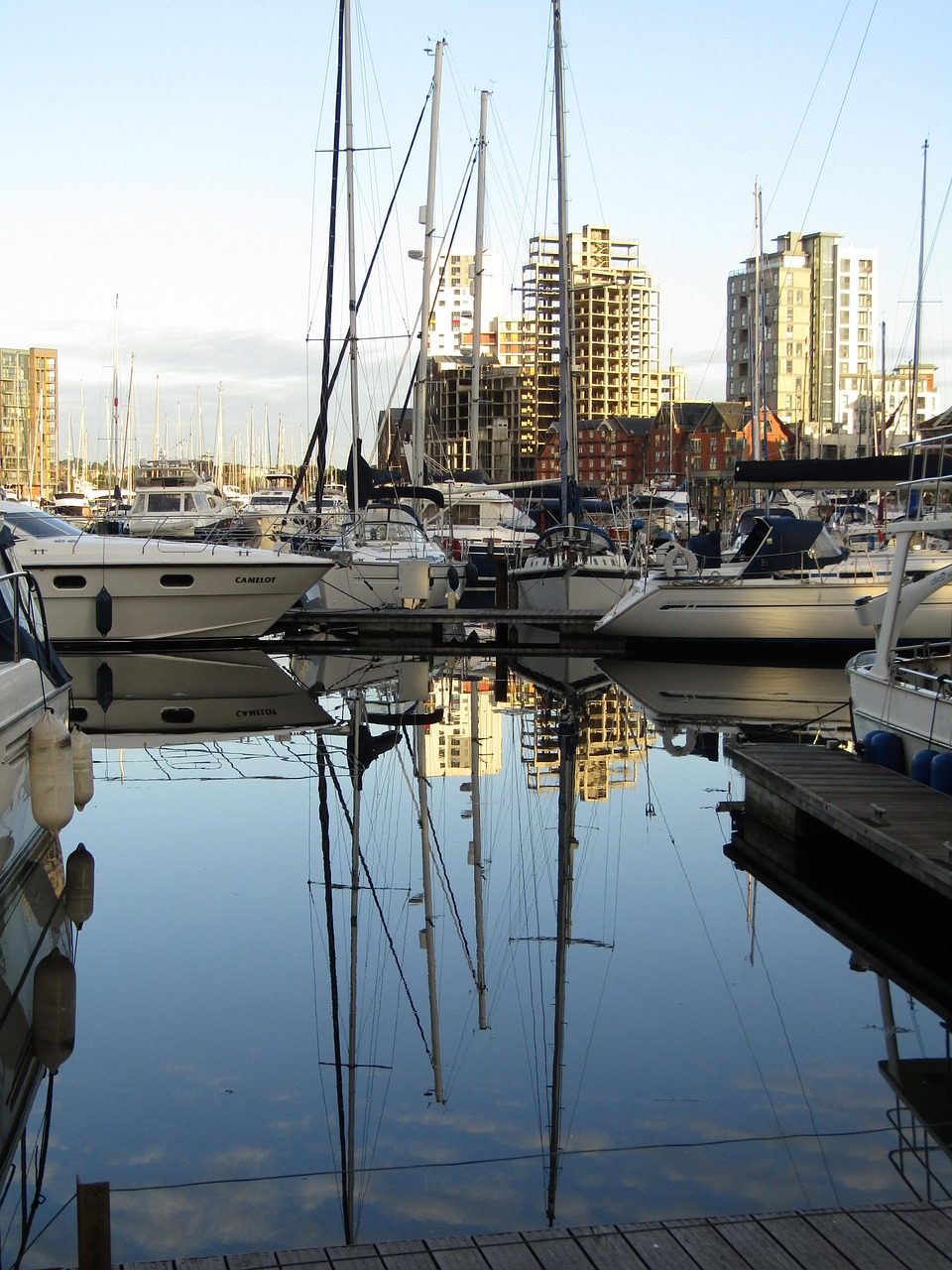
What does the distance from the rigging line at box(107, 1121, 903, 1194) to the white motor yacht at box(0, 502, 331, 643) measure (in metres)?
17.7

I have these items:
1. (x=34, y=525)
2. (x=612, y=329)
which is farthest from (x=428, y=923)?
(x=612, y=329)

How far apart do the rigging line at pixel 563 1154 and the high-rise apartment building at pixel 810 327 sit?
138 meters

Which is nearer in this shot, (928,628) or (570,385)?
(928,628)

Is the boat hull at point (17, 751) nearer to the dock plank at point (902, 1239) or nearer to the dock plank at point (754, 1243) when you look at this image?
the dock plank at point (754, 1243)

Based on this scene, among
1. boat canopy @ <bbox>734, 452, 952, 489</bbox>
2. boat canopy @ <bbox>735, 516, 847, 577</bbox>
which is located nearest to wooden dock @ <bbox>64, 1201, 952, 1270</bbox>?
boat canopy @ <bbox>734, 452, 952, 489</bbox>

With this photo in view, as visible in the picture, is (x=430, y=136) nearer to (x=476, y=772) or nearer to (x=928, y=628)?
(x=928, y=628)

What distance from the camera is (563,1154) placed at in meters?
4.92


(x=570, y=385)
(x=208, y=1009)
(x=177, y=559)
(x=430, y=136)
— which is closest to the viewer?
(x=208, y=1009)

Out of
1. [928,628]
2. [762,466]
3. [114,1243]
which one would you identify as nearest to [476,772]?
[114,1243]

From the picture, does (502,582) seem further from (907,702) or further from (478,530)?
(907,702)

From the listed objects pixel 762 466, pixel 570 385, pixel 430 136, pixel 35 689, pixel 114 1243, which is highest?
pixel 430 136

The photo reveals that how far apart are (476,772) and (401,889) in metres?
3.94

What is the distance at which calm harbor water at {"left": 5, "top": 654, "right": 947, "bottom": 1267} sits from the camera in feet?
15.2

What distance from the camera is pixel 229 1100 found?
5.39 m
